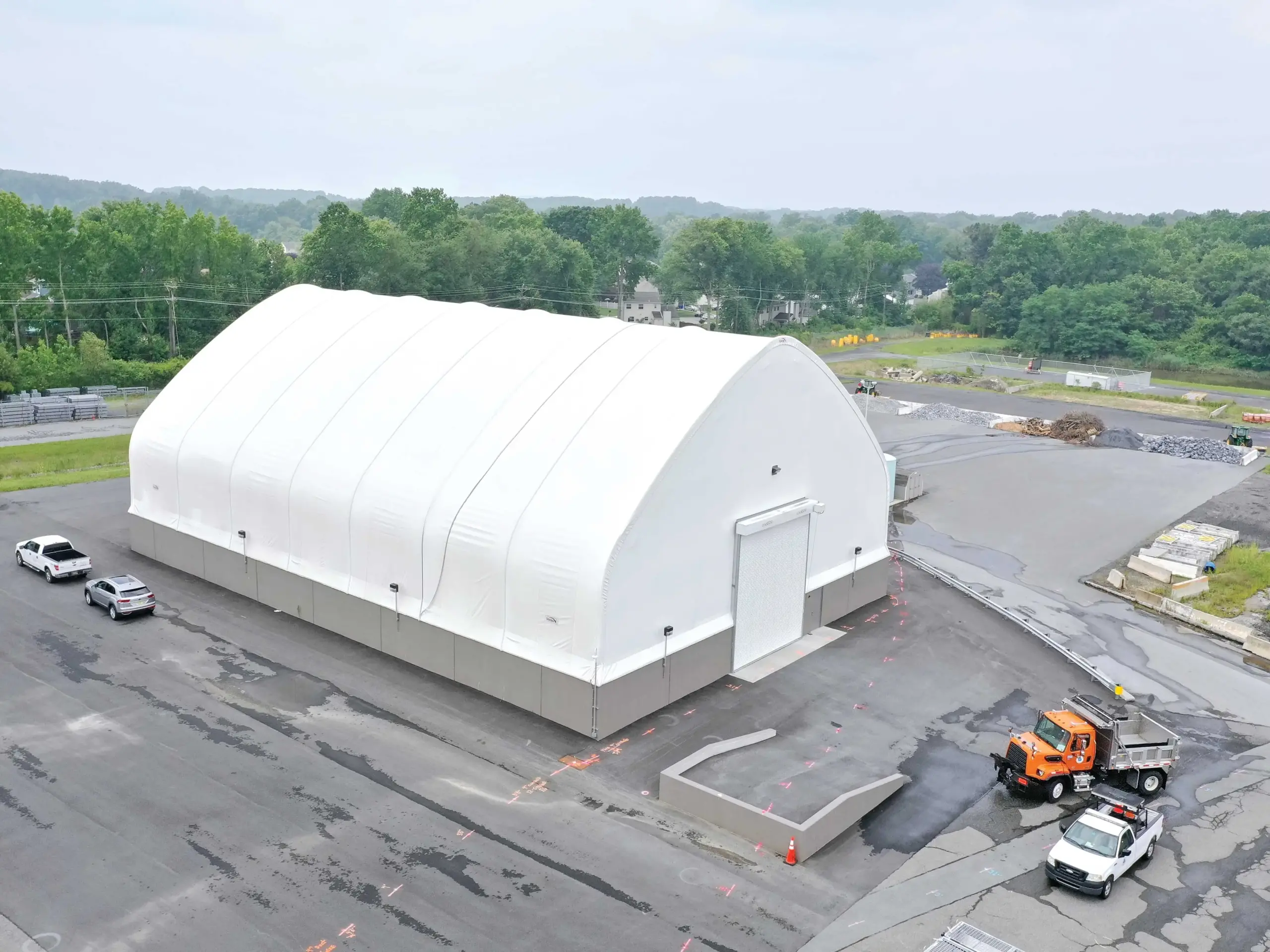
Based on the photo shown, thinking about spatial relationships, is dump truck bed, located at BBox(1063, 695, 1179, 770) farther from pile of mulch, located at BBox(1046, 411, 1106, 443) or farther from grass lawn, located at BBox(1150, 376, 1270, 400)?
grass lawn, located at BBox(1150, 376, 1270, 400)

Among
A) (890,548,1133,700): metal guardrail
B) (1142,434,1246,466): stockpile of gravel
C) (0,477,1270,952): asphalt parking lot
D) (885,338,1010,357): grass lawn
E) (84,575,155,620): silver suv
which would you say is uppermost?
(885,338,1010,357): grass lawn

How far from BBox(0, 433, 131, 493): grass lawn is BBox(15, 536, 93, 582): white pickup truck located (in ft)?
42.6

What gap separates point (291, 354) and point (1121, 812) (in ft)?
104

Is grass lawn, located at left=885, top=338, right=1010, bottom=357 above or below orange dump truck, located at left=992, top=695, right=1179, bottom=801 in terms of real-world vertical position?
above

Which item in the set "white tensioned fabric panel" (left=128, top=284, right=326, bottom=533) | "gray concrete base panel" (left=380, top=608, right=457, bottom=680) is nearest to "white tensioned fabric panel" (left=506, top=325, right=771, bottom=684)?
"gray concrete base panel" (left=380, top=608, right=457, bottom=680)

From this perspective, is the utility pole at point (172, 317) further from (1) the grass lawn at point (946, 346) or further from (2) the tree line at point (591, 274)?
(1) the grass lawn at point (946, 346)

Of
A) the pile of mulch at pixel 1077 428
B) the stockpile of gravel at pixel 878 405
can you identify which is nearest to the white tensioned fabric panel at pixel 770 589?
the pile of mulch at pixel 1077 428

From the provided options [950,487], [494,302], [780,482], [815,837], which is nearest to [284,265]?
[494,302]

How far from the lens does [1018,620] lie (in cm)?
3594

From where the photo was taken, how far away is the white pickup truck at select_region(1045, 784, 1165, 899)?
2075cm

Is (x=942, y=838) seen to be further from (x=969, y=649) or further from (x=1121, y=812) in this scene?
(x=969, y=649)

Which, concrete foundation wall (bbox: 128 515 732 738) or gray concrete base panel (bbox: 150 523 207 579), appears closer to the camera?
concrete foundation wall (bbox: 128 515 732 738)

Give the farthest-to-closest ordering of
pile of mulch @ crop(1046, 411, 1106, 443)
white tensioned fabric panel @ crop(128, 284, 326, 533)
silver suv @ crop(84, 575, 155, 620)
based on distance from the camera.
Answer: pile of mulch @ crop(1046, 411, 1106, 443)
white tensioned fabric panel @ crop(128, 284, 326, 533)
silver suv @ crop(84, 575, 155, 620)

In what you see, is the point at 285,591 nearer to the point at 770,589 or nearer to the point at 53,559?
the point at 53,559
